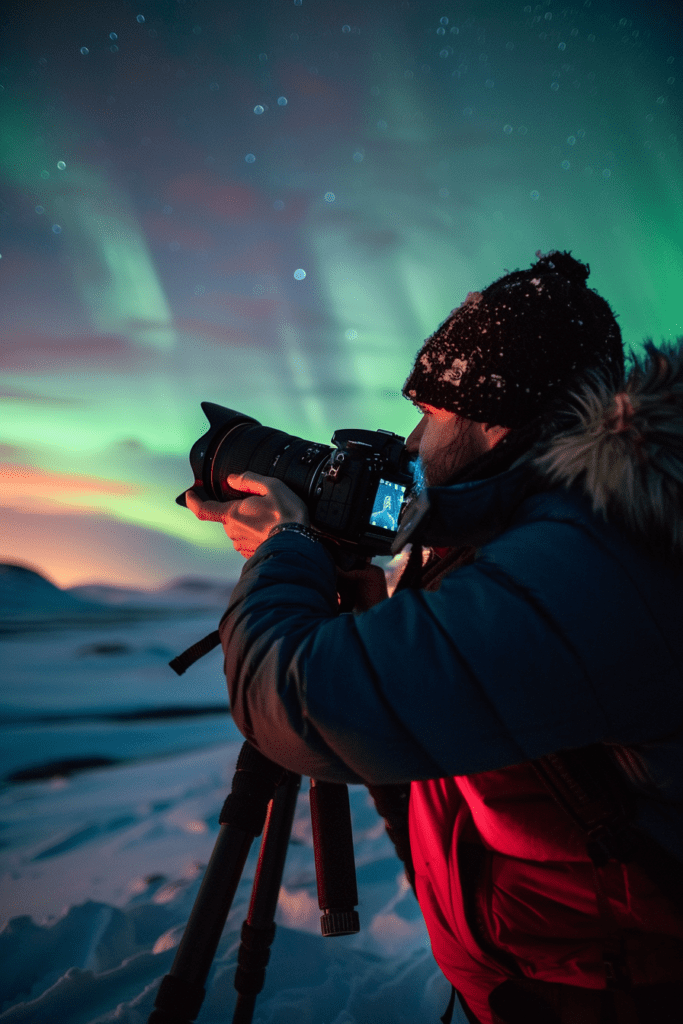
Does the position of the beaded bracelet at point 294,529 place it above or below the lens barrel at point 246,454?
below

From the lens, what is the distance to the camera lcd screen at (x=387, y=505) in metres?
0.88

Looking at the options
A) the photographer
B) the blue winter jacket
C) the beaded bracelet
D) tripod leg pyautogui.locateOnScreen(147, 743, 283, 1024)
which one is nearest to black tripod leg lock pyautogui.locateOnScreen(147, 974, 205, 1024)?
tripod leg pyautogui.locateOnScreen(147, 743, 283, 1024)

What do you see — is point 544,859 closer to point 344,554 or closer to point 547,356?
point 344,554

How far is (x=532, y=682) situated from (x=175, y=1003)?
2.65 feet

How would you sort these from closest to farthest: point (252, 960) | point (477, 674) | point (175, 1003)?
point (477, 674) → point (175, 1003) → point (252, 960)

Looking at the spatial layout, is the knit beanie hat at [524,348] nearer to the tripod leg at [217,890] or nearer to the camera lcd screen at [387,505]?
the camera lcd screen at [387,505]

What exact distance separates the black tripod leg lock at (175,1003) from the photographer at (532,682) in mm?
379

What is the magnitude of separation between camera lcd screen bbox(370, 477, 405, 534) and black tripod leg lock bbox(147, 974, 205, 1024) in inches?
29.5

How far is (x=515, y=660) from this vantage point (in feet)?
1.57

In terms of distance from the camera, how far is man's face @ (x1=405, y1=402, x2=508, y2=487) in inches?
33.9

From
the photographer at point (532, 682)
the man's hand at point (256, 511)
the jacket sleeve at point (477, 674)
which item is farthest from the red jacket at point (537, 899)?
the man's hand at point (256, 511)

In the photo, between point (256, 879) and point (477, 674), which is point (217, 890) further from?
point (477, 674)

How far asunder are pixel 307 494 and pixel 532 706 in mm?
515

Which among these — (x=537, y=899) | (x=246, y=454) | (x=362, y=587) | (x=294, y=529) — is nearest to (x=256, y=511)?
(x=294, y=529)
